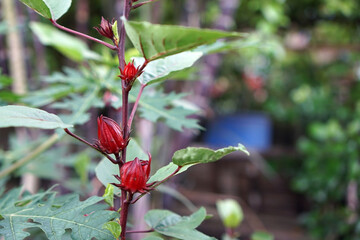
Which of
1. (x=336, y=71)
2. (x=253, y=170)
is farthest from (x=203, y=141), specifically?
(x=336, y=71)

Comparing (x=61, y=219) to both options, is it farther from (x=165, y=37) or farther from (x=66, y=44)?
(x=66, y=44)

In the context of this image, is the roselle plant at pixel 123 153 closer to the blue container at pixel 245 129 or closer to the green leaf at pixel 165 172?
the green leaf at pixel 165 172

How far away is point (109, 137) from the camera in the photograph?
9.7 inches

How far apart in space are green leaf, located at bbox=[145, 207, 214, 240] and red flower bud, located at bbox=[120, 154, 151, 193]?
5cm

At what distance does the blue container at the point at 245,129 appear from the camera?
208cm

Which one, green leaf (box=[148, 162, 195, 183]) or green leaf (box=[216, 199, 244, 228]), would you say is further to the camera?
green leaf (box=[216, 199, 244, 228])

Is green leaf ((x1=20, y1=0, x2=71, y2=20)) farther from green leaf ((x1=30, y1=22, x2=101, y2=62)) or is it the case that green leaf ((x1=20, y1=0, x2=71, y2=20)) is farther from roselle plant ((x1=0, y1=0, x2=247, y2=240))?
green leaf ((x1=30, y1=22, x2=101, y2=62))

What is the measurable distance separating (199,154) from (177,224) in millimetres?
82

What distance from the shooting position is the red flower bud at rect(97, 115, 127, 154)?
0.81 feet

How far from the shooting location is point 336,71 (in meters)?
2.26

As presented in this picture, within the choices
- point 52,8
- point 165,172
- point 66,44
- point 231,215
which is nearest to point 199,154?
point 165,172

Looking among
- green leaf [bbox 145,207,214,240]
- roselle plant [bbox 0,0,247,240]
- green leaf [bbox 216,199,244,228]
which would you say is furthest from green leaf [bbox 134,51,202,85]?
green leaf [bbox 216,199,244,228]

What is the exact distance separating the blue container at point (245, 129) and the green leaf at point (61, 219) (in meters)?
1.79

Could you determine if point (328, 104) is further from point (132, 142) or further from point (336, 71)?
point (132, 142)
